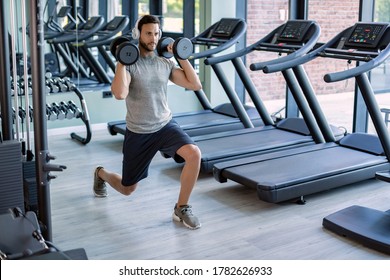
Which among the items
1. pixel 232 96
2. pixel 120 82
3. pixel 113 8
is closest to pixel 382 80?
pixel 232 96

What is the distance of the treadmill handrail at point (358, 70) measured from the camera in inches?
163

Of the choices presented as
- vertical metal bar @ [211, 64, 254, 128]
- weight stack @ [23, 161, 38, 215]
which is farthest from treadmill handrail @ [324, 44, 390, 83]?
weight stack @ [23, 161, 38, 215]

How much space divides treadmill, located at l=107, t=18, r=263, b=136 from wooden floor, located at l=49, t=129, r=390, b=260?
43.1 inches

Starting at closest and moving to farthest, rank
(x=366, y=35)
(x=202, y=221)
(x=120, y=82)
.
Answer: (x=120, y=82), (x=202, y=221), (x=366, y=35)

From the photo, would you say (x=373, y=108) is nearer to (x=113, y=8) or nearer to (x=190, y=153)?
(x=190, y=153)

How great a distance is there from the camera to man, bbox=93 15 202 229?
A: 373cm

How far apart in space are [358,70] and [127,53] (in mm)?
1852

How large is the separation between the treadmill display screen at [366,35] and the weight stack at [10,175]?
2.99 meters

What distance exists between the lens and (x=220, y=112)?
6969 mm

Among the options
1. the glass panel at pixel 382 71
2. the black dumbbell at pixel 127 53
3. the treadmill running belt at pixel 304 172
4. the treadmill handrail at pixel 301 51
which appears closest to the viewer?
the black dumbbell at pixel 127 53

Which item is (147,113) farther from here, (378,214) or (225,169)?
(378,214)

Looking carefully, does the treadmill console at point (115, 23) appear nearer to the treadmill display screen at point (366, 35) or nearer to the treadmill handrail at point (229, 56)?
the treadmill handrail at point (229, 56)

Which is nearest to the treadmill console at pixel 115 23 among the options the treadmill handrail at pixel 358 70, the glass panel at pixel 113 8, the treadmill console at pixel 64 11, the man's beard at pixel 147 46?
the glass panel at pixel 113 8

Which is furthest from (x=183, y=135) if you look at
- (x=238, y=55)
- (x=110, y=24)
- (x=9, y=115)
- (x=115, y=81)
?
(x=110, y=24)
